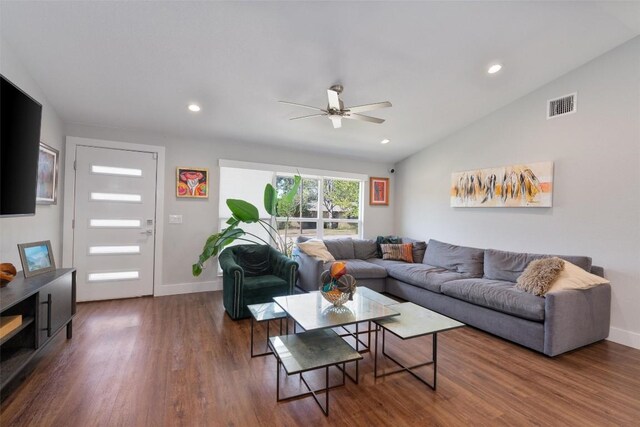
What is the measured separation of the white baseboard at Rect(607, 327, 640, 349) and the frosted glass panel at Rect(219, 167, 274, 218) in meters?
4.50

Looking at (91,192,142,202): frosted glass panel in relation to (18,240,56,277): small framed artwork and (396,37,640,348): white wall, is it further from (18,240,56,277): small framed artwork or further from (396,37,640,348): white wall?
(396,37,640,348): white wall

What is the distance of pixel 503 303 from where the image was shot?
9.43 feet

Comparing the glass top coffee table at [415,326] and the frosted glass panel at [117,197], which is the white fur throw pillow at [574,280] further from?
the frosted glass panel at [117,197]

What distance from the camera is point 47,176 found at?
3227 millimetres

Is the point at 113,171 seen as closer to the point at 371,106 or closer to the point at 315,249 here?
the point at 315,249

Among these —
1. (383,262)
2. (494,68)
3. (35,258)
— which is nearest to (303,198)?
(383,262)

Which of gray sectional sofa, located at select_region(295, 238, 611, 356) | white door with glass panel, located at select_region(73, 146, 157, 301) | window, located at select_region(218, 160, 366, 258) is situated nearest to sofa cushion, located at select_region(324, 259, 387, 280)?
gray sectional sofa, located at select_region(295, 238, 611, 356)

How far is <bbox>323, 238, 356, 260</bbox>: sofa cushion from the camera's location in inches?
192

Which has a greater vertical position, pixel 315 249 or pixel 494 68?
pixel 494 68

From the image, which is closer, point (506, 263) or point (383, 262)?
Result: point (506, 263)

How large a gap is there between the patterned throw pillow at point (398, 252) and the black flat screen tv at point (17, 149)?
431 centimetres

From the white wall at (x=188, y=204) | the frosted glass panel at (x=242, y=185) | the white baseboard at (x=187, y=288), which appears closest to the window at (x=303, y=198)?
the frosted glass panel at (x=242, y=185)

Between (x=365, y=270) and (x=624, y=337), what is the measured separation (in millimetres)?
2769

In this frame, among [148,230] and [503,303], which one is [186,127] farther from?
[503,303]
